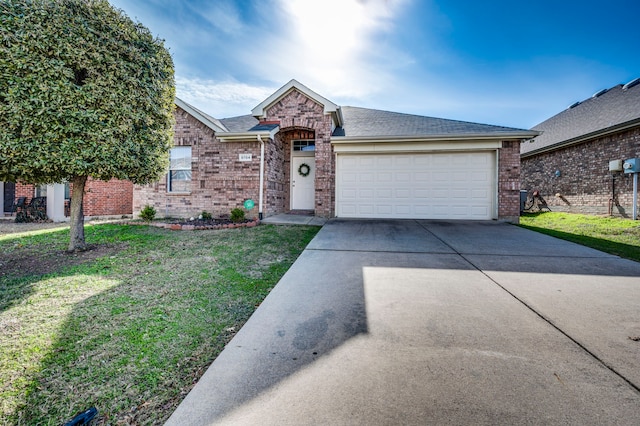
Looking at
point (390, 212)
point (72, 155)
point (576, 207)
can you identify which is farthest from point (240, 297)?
point (576, 207)

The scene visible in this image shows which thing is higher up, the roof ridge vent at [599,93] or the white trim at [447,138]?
the roof ridge vent at [599,93]

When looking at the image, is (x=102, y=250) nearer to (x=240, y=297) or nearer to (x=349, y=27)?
(x=240, y=297)

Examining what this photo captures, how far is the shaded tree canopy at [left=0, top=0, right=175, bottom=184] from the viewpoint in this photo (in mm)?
3682

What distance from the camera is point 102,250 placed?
4906 mm

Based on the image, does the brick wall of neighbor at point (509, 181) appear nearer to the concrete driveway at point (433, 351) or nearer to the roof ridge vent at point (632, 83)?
the concrete driveway at point (433, 351)

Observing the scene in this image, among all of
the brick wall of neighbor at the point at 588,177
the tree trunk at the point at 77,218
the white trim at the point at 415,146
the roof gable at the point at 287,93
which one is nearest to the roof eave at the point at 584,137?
the brick wall of neighbor at the point at 588,177

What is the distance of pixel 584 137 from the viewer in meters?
11.0

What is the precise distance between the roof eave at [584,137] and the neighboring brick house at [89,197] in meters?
18.2

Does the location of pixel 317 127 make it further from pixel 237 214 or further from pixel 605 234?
pixel 605 234

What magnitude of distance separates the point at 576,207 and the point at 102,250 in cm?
1677

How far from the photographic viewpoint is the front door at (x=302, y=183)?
10.5 metres

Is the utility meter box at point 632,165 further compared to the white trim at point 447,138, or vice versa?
the utility meter box at point 632,165

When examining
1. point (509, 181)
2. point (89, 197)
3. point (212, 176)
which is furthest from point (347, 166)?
point (89, 197)

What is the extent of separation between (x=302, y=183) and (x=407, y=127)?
4.36 m
